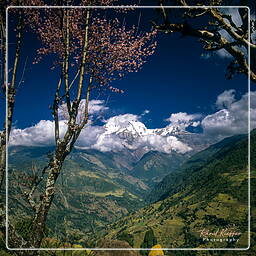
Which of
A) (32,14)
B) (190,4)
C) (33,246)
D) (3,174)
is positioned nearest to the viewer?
(33,246)

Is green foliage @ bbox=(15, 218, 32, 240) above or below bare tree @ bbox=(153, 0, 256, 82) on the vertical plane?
below

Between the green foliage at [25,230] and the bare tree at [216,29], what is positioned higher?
the bare tree at [216,29]

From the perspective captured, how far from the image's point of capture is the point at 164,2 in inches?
273

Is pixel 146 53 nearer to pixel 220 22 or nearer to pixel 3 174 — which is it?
pixel 220 22

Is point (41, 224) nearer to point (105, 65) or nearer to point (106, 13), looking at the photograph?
point (105, 65)

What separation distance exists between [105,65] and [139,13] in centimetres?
173

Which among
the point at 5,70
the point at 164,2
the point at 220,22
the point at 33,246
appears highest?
the point at 164,2

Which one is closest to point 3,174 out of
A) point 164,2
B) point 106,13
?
point 106,13

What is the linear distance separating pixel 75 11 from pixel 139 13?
5.86 ft

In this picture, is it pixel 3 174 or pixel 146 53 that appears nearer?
pixel 3 174

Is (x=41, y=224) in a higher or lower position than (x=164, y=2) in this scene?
lower

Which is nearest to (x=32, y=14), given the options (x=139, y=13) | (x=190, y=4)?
(x=139, y=13)

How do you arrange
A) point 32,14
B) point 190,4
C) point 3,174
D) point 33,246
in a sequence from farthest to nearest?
point 32,14
point 190,4
point 3,174
point 33,246

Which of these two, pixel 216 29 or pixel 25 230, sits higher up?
pixel 216 29
